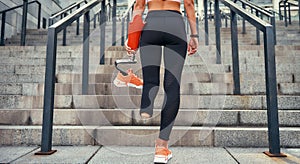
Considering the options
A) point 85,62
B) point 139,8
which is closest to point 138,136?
point 139,8

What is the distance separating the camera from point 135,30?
1812mm

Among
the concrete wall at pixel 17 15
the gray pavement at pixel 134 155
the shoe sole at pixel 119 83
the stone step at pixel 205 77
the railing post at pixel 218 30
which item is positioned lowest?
the gray pavement at pixel 134 155

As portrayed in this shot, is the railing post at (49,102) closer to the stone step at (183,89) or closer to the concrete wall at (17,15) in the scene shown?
the stone step at (183,89)

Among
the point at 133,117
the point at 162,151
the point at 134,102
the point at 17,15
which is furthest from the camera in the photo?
the point at 17,15

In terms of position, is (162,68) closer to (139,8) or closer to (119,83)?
(119,83)

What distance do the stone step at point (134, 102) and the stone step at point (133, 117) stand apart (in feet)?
0.57

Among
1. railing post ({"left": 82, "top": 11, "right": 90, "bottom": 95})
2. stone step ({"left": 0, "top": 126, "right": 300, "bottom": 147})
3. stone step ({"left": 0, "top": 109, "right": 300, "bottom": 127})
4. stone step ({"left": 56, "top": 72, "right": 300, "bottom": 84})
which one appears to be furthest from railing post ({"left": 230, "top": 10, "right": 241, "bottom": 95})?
railing post ({"left": 82, "top": 11, "right": 90, "bottom": 95})

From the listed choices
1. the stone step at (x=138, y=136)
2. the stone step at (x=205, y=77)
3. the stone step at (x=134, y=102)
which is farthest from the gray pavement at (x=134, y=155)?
the stone step at (x=205, y=77)

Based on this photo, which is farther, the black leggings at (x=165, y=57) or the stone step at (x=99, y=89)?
the stone step at (x=99, y=89)

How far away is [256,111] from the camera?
2.55 m

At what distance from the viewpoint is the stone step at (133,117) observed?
2.53m

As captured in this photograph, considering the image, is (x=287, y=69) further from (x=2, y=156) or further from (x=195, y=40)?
(x=2, y=156)

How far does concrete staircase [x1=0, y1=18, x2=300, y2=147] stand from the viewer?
2307 mm

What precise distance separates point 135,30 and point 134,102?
1118 mm
